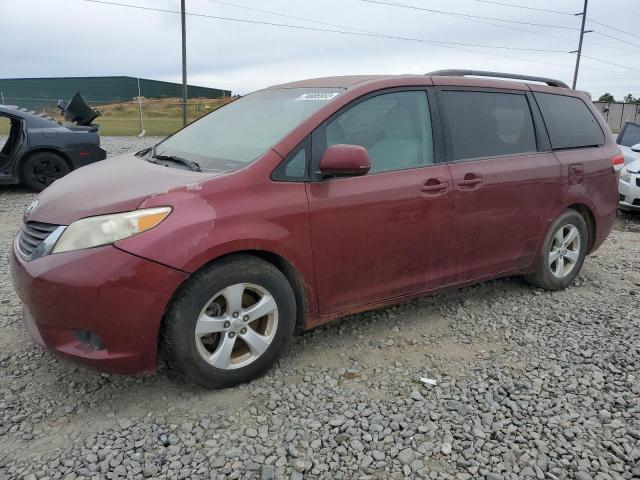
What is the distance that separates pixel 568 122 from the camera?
4.39m

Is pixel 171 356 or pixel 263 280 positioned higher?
pixel 263 280

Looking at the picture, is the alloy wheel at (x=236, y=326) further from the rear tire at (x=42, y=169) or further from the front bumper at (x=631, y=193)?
the front bumper at (x=631, y=193)

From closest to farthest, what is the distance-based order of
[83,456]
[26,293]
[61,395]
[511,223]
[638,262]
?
[83,456], [26,293], [61,395], [511,223], [638,262]

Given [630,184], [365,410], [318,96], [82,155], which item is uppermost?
[318,96]

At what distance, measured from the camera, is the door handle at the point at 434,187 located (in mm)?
3344

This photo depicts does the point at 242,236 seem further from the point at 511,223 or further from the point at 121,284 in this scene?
the point at 511,223

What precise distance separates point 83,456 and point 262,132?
2006mm

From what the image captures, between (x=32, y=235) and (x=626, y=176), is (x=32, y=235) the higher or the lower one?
the higher one

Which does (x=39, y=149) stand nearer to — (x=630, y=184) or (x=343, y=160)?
(x=343, y=160)

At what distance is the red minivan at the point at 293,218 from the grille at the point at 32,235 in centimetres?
2

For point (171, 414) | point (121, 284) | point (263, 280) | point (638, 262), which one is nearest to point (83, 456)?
point (171, 414)

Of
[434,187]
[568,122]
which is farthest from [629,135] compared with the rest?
[434,187]

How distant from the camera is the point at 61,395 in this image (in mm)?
2754

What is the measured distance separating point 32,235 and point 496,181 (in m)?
3.00
